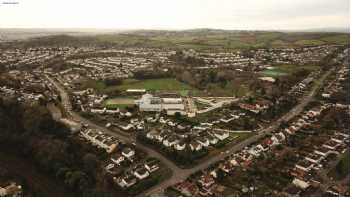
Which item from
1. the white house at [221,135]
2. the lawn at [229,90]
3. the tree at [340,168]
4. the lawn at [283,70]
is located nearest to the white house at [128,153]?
the white house at [221,135]

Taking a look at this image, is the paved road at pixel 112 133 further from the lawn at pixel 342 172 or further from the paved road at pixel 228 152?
the lawn at pixel 342 172

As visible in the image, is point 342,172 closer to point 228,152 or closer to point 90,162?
point 228,152

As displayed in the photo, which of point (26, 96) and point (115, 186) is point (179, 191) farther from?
point (26, 96)

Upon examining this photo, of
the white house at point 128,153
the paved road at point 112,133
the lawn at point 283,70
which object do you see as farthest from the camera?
the lawn at point 283,70

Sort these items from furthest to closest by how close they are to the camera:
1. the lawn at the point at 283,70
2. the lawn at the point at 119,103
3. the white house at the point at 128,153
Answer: the lawn at the point at 283,70 < the lawn at the point at 119,103 < the white house at the point at 128,153

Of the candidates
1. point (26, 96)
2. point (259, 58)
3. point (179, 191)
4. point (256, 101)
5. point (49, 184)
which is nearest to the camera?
point (179, 191)

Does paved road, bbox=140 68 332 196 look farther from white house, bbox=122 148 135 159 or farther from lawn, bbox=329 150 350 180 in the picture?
lawn, bbox=329 150 350 180

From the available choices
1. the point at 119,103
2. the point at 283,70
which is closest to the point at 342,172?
the point at 119,103

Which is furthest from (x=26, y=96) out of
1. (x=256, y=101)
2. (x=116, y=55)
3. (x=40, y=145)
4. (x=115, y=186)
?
(x=116, y=55)
